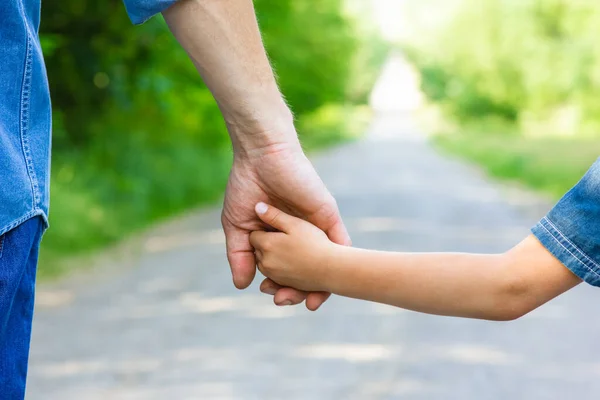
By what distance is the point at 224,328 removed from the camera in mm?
6551

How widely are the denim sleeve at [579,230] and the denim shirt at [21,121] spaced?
33.5 inches

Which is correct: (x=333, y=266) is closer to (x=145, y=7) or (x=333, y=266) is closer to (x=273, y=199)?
(x=273, y=199)

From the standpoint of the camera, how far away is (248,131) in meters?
1.85

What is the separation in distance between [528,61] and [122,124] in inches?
733

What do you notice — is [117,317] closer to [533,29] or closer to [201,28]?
[201,28]

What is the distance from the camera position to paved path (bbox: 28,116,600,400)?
521 cm

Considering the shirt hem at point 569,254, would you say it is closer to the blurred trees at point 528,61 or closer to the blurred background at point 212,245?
the blurred background at point 212,245

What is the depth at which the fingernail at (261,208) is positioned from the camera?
192cm

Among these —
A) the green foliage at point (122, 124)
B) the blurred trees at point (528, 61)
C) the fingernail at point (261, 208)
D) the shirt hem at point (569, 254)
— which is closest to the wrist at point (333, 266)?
the fingernail at point (261, 208)

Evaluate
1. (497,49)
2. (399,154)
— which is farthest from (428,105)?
(399,154)

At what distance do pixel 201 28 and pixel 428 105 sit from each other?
94.5m

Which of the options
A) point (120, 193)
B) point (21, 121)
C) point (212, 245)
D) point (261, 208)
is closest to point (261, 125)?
point (261, 208)

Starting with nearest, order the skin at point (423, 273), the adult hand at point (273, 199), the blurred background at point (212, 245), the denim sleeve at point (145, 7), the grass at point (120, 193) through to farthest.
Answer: the denim sleeve at point (145, 7) < the skin at point (423, 273) < the adult hand at point (273, 199) < the blurred background at point (212, 245) < the grass at point (120, 193)

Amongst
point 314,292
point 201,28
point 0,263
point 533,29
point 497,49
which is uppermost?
point 201,28
